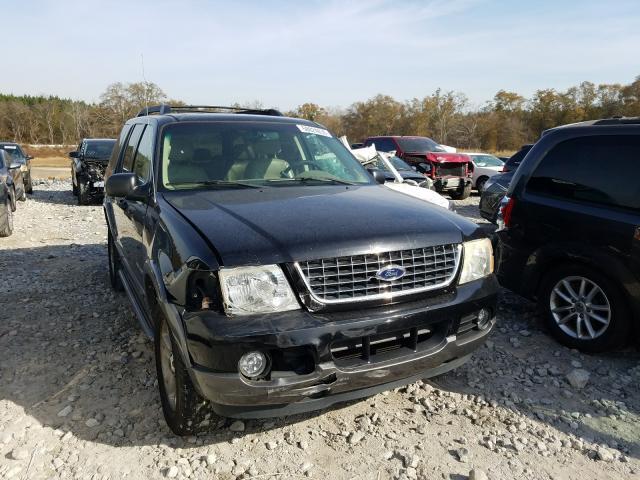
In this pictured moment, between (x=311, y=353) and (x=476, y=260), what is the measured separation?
118cm

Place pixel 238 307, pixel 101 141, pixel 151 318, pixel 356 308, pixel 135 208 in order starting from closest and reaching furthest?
1. pixel 238 307
2. pixel 356 308
3. pixel 151 318
4. pixel 135 208
5. pixel 101 141

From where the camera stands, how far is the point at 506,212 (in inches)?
177

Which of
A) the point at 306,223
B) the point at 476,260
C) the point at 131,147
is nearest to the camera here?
the point at 306,223

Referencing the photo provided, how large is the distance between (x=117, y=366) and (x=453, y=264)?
2573 millimetres

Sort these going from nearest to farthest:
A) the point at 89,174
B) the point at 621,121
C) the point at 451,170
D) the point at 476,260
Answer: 1. the point at 476,260
2. the point at 621,121
3. the point at 89,174
4. the point at 451,170

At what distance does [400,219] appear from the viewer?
2.69 m

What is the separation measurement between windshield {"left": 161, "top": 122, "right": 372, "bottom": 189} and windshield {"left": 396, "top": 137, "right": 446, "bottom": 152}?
1083 centimetres

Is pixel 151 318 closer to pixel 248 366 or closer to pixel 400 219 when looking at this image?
pixel 248 366

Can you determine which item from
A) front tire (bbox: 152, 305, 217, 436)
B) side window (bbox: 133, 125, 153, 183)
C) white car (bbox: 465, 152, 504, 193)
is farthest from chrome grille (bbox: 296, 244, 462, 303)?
white car (bbox: 465, 152, 504, 193)

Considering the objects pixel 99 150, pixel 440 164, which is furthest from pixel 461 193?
Answer: pixel 99 150

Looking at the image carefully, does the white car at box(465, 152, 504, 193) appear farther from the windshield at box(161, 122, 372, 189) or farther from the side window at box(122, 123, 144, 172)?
the side window at box(122, 123, 144, 172)

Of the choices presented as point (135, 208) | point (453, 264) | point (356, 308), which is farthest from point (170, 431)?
point (453, 264)

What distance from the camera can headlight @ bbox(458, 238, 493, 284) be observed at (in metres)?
2.76

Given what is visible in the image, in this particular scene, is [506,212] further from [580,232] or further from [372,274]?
[372,274]
